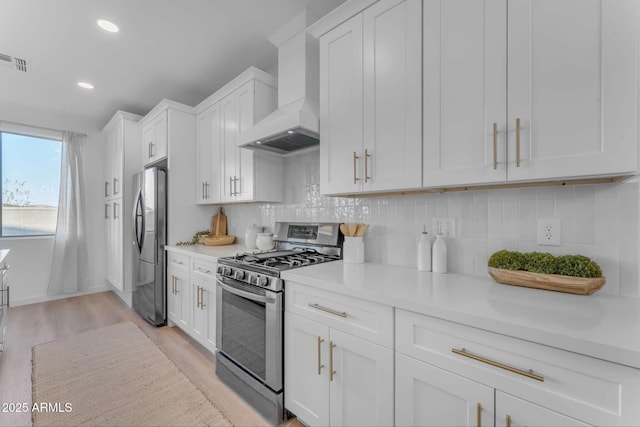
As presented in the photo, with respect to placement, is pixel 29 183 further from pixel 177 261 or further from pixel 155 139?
pixel 177 261

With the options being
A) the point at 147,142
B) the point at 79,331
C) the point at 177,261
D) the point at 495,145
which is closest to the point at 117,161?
the point at 147,142

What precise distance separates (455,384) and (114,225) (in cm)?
450

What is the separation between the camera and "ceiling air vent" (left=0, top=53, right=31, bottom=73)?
8.45 feet

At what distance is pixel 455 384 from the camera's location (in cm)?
99

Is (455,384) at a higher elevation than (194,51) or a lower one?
lower

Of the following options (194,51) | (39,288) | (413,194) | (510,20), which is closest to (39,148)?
(39,288)

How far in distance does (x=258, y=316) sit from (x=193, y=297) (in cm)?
117

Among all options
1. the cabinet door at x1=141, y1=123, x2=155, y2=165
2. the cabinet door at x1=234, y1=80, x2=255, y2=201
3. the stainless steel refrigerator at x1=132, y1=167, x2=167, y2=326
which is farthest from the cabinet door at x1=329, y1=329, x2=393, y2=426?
the cabinet door at x1=141, y1=123, x2=155, y2=165

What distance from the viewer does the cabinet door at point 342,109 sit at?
5.52 feet

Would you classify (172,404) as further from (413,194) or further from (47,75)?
(47,75)

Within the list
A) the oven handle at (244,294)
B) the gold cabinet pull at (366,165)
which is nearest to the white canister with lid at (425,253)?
the gold cabinet pull at (366,165)

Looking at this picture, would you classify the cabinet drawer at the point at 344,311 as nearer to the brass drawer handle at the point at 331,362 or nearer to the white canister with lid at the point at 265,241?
the brass drawer handle at the point at 331,362

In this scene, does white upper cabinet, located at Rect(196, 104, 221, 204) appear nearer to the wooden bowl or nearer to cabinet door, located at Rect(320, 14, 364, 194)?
the wooden bowl

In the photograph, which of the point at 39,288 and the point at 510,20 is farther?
the point at 39,288
